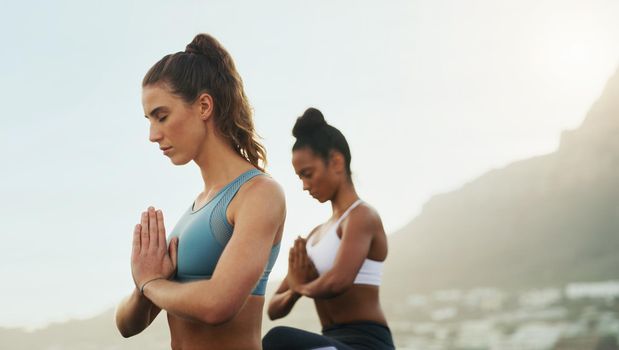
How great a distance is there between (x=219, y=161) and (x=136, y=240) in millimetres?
386

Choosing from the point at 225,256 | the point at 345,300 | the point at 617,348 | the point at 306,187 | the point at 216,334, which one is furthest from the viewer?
the point at 617,348

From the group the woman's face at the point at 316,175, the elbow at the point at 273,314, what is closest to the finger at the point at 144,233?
the woman's face at the point at 316,175

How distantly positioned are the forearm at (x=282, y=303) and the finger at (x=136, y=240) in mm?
1780

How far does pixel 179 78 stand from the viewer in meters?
2.51

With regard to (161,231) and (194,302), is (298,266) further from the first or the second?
(194,302)

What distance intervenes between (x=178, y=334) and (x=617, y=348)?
22.6 meters

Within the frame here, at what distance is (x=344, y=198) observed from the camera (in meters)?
4.20

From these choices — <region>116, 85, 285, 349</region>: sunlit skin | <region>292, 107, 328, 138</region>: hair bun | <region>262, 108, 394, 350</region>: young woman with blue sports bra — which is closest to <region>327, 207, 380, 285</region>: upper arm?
<region>262, 108, 394, 350</region>: young woman with blue sports bra

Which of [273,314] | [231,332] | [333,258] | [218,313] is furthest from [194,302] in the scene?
[273,314]

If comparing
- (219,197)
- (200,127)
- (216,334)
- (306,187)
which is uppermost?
(306,187)

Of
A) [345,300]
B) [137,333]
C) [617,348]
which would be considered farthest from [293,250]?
[617,348]

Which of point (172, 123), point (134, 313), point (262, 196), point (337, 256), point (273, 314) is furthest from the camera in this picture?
point (273, 314)

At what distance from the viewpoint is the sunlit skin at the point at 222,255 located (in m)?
2.25

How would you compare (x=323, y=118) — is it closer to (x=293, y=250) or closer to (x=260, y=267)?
(x=293, y=250)
